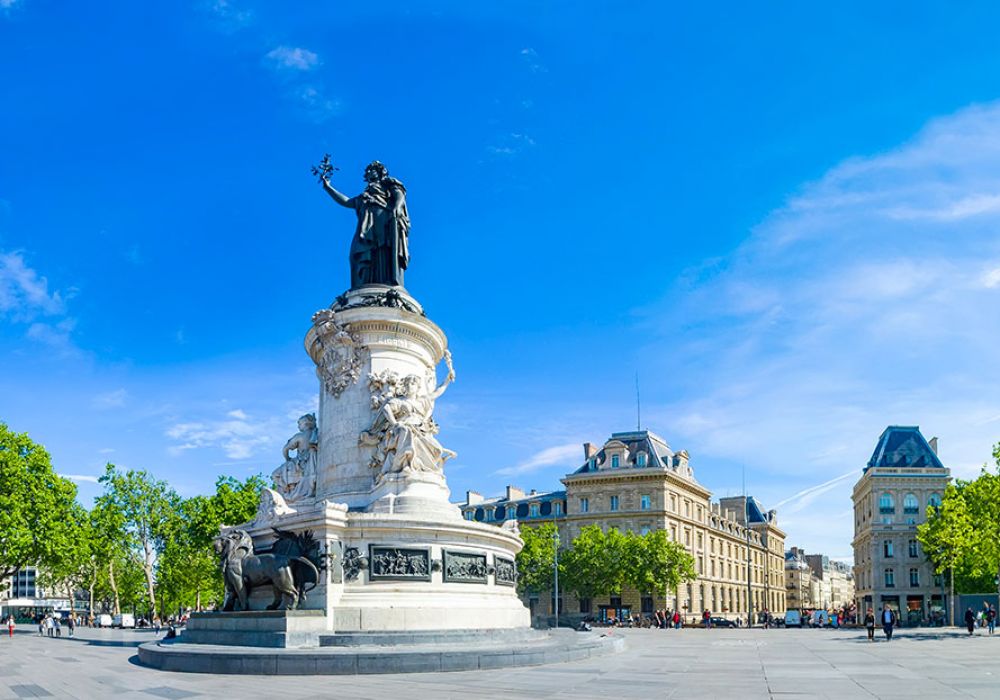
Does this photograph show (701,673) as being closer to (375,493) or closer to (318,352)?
(375,493)

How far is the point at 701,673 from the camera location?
18219 millimetres

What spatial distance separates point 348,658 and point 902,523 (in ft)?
305

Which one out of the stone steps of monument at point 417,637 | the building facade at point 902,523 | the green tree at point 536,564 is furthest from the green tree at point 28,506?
the building facade at point 902,523

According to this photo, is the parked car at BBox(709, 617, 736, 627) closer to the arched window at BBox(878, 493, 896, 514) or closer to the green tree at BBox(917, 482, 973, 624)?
the green tree at BBox(917, 482, 973, 624)

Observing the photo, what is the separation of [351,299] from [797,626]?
187ft

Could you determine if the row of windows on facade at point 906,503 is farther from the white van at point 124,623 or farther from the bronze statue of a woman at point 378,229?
the bronze statue of a woman at point 378,229

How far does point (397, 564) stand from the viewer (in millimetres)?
21906

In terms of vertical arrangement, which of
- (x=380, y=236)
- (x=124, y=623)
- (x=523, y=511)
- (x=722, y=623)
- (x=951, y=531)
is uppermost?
(x=380, y=236)

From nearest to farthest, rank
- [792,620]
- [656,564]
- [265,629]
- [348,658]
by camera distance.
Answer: [348,658]
[265,629]
[792,620]
[656,564]

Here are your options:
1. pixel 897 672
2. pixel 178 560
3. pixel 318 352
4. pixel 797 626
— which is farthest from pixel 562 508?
pixel 897 672

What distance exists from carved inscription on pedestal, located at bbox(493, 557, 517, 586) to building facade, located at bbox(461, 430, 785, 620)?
54816mm

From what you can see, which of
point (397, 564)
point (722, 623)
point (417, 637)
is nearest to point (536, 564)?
point (722, 623)

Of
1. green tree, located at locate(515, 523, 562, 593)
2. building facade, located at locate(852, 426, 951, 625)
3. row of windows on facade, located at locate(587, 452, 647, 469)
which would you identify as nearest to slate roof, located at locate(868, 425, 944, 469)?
building facade, located at locate(852, 426, 951, 625)

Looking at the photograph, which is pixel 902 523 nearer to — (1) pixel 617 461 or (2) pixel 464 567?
(1) pixel 617 461
